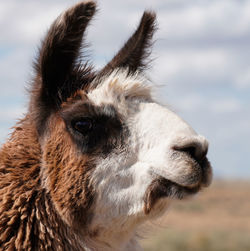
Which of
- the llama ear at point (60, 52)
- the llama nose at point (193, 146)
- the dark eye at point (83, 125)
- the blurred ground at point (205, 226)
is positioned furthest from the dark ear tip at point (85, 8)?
the blurred ground at point (205, 226)

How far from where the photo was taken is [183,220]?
37125 mm

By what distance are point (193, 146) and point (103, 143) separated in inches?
26.6


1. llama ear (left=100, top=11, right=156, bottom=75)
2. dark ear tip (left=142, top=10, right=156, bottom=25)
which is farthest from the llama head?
dark ear tip (left=142, top=10, right=156, bottom=25)

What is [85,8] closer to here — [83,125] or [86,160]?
[83,125]

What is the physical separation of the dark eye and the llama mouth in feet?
2.05

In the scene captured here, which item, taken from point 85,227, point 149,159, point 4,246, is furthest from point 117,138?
point 4,246

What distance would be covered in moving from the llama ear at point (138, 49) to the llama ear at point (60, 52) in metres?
0.37

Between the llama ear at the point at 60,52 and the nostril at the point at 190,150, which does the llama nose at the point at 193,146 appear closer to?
the nostril at the point at 190,150

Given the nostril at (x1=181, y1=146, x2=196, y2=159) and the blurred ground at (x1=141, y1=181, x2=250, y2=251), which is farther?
the blurred ground at (x1=141, y1=181, x2=250, y2=251)

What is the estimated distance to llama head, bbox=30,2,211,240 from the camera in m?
3.97

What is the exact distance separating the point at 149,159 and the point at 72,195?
0.60m

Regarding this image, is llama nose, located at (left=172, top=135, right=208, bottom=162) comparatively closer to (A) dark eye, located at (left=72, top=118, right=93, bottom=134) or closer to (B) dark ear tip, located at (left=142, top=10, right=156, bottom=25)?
(A) dark eye, located at (left=72, top=118, right=93, bottom=134)

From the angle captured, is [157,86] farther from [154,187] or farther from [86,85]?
[154,187]

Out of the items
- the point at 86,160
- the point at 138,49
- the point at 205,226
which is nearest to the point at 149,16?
the point at 138,49
